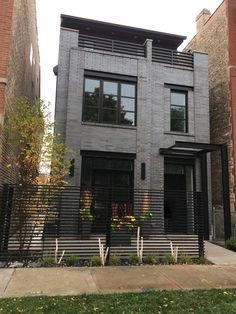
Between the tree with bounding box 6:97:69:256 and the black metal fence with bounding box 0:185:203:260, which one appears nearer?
the black metal fence with bounding box 0:185:203:260

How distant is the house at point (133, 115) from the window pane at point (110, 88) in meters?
0.05

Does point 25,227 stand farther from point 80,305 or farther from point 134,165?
point 134,165

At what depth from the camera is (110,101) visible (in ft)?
50.4

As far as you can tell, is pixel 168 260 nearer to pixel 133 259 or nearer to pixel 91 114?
pixel 133 259

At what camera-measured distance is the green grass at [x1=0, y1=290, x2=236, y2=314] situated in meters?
5.79

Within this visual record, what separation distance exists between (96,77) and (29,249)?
27.1ft

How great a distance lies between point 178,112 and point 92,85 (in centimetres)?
426

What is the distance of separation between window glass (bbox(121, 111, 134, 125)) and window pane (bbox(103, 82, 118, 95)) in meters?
1.02

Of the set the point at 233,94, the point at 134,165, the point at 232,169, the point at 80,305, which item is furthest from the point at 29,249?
the point at 233,94

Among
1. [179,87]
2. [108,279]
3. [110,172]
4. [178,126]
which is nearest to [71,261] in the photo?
[108,279]

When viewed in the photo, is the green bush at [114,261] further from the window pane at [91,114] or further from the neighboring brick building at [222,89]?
the neighboring brick building at [222,89]

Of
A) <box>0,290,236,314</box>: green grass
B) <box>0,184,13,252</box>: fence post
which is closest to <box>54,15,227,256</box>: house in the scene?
<box>0,184,13,252</box>: fence post


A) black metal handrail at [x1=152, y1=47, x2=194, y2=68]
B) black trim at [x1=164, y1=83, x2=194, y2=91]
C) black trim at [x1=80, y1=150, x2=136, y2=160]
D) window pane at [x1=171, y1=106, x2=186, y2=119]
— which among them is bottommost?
black trim at [x1=80, y1=150, x2=136, y2=160]

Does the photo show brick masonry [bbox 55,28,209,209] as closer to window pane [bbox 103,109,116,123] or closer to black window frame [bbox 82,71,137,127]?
black window frame [bbox 82,71,137,127]
